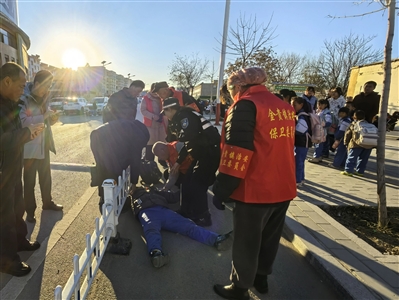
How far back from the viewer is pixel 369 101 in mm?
6828

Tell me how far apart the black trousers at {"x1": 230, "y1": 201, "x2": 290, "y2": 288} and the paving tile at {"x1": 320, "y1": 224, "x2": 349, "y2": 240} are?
142cm

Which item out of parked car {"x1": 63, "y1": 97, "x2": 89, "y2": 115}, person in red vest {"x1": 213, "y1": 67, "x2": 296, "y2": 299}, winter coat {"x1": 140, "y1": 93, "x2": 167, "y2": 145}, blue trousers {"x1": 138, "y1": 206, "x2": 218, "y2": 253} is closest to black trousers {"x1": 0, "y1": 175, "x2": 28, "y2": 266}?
blue trousers {"x1": 138, "y1": 206, "x2": 218, "y2": 253}

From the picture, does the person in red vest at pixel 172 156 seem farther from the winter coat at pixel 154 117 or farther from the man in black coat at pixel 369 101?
the man in black coat at pixel 369 101

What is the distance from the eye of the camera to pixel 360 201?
458 centimetres

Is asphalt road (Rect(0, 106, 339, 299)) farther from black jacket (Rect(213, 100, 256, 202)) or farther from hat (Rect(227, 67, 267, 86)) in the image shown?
hat (Rect(227, 67, 267, 86))

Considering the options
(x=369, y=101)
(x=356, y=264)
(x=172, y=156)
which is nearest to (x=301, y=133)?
(x=172, y=156)

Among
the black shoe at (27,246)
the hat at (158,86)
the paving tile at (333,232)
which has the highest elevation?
the hat at (158,86)

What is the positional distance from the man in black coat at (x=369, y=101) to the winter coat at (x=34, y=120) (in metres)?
7.15

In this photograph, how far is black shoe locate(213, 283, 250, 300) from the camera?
2204 millimetres

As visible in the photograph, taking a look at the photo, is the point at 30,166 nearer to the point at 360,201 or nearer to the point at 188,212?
the point at 188,212

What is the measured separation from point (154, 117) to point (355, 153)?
474 centimetres

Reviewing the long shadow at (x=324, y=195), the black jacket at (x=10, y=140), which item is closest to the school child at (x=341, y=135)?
the long shadow at (x=324, y=195)

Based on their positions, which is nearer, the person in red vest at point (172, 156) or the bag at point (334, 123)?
the person in red vest at point (172, 156)

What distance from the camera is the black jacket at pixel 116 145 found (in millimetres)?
3277
